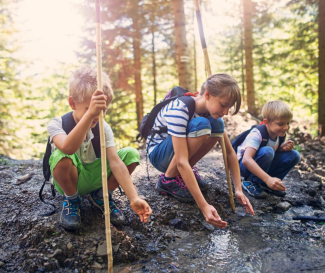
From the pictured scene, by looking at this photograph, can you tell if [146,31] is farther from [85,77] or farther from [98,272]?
[98,272]

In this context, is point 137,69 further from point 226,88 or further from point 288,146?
point 226,88

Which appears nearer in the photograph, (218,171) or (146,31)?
(218,171)

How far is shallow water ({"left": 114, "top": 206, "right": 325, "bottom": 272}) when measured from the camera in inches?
86.0

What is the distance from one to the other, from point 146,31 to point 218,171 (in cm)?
1092

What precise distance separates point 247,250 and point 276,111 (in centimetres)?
193

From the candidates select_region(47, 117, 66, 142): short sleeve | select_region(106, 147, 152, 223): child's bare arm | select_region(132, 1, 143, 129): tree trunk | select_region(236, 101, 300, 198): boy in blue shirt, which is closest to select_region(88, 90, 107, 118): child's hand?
select_region(47, 117, 66, 142): short sleeve

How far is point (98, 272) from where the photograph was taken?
211 centimetres

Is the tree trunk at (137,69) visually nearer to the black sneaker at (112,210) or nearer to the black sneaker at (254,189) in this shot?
the black sneaker at (254,189)

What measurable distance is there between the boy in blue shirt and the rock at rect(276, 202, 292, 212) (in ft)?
0.65

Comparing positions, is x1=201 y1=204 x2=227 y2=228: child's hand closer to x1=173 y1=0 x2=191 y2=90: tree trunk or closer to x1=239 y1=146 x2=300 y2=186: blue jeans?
x1=239 y1=146 x2=300 y2=186: blue jeans

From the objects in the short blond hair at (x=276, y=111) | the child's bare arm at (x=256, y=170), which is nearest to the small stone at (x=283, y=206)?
the child's bare arm at (x=256, y=170)

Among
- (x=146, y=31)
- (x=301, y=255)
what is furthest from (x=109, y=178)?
(x=146, y=31)

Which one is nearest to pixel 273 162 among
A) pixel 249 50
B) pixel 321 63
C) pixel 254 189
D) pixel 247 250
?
pixel 254 189

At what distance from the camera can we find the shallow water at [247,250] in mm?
2184
